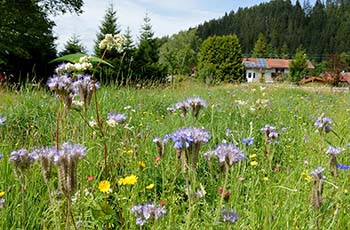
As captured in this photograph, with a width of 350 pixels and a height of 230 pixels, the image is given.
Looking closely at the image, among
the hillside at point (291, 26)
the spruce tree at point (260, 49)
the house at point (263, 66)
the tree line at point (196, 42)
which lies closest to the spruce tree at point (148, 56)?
the tree line at point (196, 42)

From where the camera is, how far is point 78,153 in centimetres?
89

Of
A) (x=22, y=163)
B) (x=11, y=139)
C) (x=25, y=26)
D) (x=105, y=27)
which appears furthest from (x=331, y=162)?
(x=105, y=27)

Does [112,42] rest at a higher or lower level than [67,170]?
higher

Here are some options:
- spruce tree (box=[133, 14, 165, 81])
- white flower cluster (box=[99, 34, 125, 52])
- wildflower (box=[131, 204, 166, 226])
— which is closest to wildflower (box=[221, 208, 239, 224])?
wildflower (box=[131, 204, 166, 226])

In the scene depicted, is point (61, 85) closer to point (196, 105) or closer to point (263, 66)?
point (196, 105)

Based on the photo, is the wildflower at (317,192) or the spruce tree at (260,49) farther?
the spruce tree at (260,49)

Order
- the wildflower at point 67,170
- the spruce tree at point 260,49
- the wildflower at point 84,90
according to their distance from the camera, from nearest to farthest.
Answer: the wildflower at point 67,170
the wildflower at point 84,90
the spruce tree at point 260,49

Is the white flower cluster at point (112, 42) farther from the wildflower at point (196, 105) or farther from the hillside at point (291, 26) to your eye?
the hillside at point (291, 26)

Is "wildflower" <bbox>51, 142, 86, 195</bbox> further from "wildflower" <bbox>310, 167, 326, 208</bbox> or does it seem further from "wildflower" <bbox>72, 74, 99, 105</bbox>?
"wildflower" <bbox>310, 167, 326, 208</bbox>

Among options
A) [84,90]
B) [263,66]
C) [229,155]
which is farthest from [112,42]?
[263,66]

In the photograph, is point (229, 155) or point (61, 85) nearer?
point (229, 155)

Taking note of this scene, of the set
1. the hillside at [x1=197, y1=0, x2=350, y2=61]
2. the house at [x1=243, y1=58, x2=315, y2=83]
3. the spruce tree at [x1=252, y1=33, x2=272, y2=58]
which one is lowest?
the house at [x1=243, y1=58, x2=315, y2=83]

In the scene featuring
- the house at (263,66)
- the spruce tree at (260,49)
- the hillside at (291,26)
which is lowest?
the house at (263,66)

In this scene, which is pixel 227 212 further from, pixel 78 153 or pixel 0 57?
pixel 0 57
